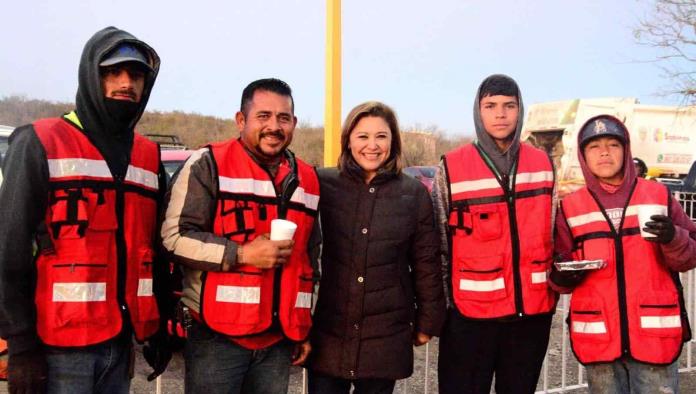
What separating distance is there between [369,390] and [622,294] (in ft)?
4.48

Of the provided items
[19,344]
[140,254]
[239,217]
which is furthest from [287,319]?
[19,344]

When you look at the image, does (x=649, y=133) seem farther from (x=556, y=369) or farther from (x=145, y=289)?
(x=145, y=289)

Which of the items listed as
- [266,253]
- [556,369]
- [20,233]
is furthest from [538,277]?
[556,369]

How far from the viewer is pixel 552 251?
10.9 ft

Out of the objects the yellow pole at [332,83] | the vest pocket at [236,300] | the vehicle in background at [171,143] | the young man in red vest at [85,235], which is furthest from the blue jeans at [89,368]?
the yellow pole at [332,83]

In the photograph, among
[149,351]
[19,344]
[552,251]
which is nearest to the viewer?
[19,344]

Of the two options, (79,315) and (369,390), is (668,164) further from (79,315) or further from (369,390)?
(79,315)

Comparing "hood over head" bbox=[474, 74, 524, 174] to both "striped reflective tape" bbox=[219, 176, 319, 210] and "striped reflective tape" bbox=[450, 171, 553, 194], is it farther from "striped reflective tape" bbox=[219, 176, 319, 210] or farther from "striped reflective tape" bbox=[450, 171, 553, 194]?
"striped reflective tape" bbox=[219, 176, 319, 210]

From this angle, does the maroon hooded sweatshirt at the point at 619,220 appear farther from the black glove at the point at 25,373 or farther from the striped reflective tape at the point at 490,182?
the black glove at the point at 25,373

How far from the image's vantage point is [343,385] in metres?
3.14

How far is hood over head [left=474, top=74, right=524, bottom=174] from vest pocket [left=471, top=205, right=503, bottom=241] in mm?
248

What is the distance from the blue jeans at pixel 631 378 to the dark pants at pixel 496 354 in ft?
0.99

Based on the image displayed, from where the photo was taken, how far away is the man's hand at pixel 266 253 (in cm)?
262

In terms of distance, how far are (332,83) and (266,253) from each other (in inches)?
261
